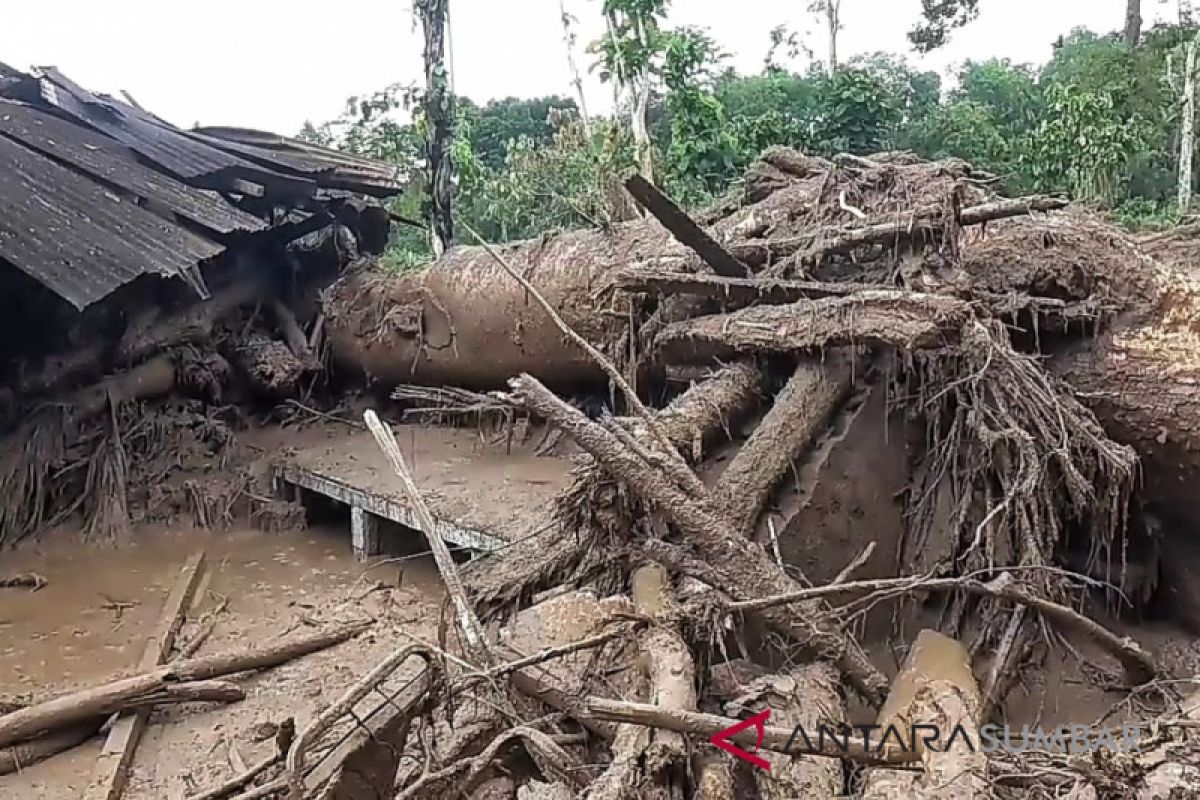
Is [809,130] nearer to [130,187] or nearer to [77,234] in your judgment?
[130,187]

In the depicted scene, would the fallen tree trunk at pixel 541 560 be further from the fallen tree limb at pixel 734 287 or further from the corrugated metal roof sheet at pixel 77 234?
the corrugated metal roof sheet at pixel 77 234

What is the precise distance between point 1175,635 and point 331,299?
19.9 ft

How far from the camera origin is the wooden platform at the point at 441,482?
4.62 meters

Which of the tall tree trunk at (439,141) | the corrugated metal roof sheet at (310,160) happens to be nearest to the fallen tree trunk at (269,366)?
the corrugated metal roof sheet at (310,160)

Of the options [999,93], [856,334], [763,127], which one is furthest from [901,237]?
[999,93]

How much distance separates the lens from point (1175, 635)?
3.71 m

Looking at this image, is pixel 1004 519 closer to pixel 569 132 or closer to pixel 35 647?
pixel 35 647

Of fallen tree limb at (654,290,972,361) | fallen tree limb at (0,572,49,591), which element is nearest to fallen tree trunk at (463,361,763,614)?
fallen tree limb at (654,290,972,361)

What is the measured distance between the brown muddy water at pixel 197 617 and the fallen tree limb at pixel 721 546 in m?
1.63

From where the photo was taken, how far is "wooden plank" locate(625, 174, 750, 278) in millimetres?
3734

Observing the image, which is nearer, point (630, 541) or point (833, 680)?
point (833, 680)

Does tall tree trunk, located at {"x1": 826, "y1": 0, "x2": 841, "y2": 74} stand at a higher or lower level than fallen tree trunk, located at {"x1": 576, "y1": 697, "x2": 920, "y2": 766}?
higher

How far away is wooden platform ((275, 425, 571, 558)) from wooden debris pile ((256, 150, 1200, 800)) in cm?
70

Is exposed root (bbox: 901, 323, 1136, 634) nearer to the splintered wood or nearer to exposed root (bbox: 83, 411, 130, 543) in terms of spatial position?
the splintered wood
